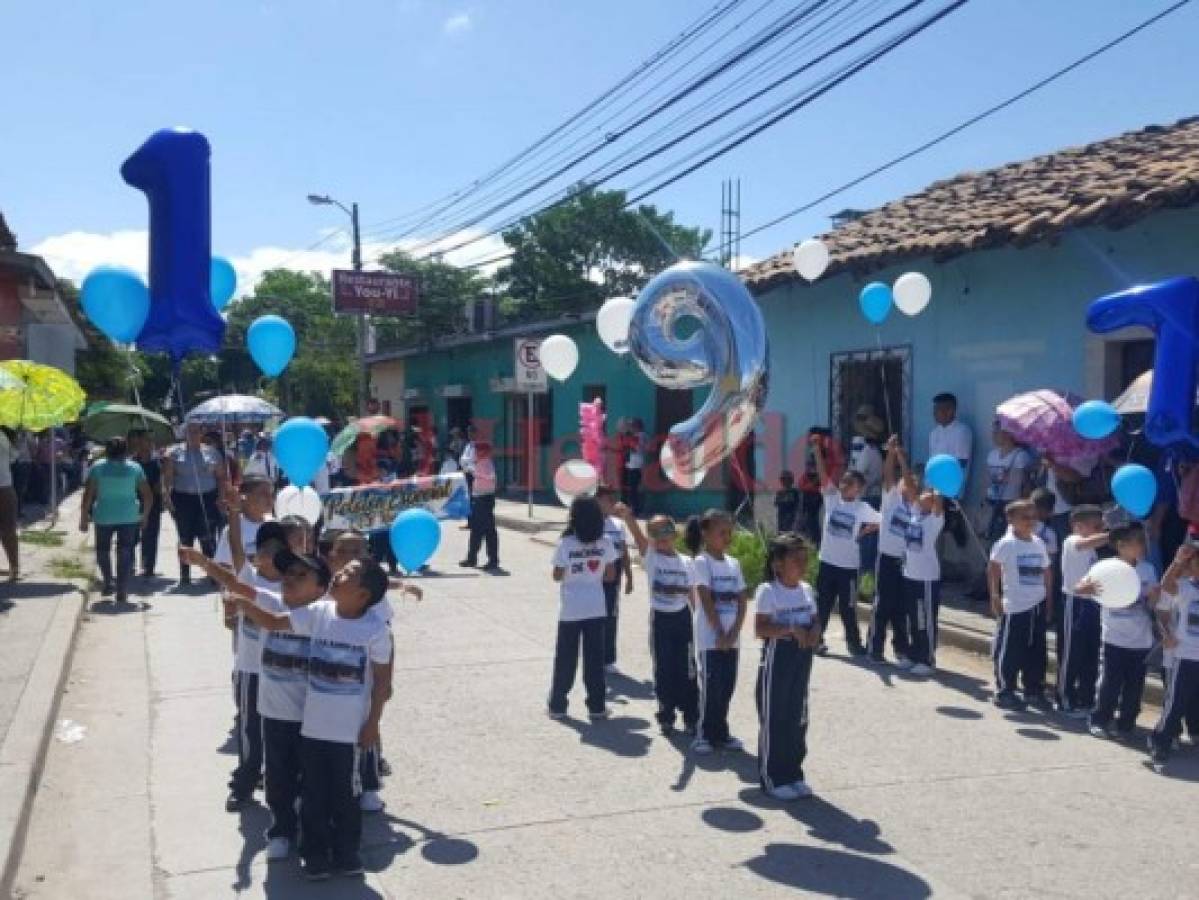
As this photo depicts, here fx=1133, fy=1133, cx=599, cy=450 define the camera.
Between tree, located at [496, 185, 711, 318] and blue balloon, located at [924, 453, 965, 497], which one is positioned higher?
tree, located at [496, 185, 711, 318]

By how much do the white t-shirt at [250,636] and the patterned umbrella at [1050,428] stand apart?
6.34 meters

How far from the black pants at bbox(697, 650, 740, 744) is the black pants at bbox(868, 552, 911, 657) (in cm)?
262

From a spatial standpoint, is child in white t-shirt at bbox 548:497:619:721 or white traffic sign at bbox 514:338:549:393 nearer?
child in white t-shirt at bbox 548:497:619:721

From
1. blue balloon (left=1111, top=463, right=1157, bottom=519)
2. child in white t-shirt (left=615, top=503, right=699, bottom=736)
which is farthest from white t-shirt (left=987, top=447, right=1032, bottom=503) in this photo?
child in white t-shirt (left=615, top=503, right=699, bottom=736)

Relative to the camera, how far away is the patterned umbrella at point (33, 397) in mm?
10750

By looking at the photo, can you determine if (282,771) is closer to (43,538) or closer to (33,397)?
(33,397)

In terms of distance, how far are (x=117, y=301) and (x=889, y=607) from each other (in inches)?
219

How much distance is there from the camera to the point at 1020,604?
7102 millimetres

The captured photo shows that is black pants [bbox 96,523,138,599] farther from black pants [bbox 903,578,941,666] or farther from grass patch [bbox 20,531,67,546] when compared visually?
black pants [bbox 903,578,941,666]

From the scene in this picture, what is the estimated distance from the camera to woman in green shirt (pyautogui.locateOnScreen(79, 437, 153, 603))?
996 cm

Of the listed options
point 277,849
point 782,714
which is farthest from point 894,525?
point 277,849

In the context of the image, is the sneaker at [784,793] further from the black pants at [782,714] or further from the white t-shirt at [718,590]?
the white t-shirt at [718,590]

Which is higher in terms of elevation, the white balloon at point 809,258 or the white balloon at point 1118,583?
the white balloon at point 809,258

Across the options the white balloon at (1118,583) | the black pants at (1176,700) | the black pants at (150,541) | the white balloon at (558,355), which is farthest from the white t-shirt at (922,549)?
the black pants at (150,541)
